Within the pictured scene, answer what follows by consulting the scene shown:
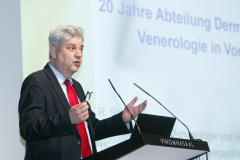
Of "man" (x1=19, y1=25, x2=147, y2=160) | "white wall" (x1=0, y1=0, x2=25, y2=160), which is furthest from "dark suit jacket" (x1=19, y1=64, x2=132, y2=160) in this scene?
"white wall" (x1=0, y1=0, x2=25, y2=160)

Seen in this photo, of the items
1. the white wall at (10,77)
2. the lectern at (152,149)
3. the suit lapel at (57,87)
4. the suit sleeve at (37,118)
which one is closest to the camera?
the lectern at (152,149)

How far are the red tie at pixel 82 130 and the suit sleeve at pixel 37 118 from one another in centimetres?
23

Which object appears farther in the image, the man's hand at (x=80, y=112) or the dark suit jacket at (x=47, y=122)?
the dark suit jacket at (x=47, y=122)

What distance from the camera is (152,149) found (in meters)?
2.24

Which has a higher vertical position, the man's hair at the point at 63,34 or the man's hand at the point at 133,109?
the man's hair at the point at 63,34

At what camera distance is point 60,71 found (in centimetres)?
295

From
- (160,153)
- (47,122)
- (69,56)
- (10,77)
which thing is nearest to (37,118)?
(47,122)

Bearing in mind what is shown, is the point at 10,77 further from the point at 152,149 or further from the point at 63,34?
the point at 152,149

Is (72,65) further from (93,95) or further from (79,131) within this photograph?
(93,95)

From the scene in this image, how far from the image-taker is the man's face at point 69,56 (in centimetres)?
293

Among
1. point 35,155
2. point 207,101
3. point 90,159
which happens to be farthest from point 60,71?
point 207,101

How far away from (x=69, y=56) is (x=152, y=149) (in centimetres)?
96

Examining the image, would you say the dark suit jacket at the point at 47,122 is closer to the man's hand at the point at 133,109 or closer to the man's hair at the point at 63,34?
the man's hand at the point at 133,109

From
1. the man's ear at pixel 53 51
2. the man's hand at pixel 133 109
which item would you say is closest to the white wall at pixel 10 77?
the man's ear at pixel 53 51
